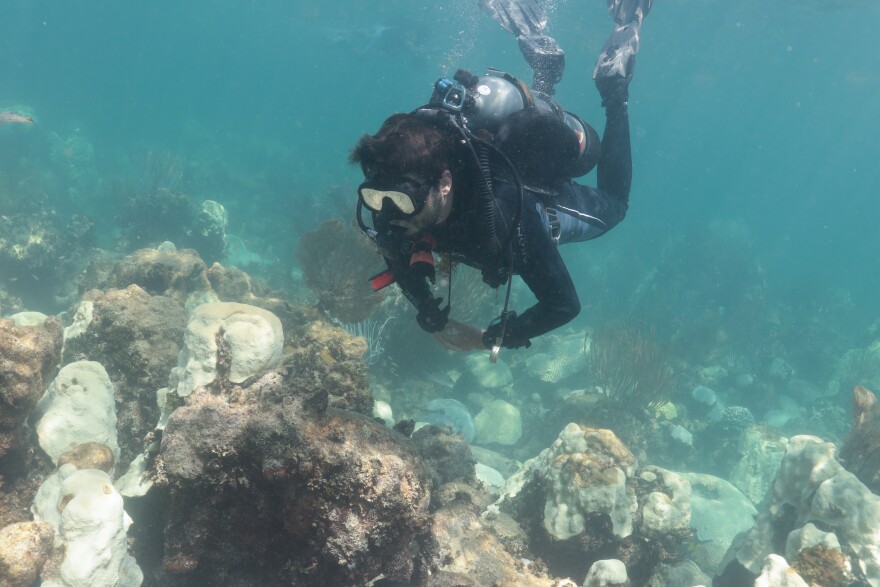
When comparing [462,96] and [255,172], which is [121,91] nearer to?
[255,172]

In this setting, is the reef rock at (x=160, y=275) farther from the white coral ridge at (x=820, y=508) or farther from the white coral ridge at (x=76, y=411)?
the white coral ridge at (x=820, y=508)

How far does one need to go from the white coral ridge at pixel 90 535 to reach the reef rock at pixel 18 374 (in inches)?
21.9

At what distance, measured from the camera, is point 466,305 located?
9453 mm

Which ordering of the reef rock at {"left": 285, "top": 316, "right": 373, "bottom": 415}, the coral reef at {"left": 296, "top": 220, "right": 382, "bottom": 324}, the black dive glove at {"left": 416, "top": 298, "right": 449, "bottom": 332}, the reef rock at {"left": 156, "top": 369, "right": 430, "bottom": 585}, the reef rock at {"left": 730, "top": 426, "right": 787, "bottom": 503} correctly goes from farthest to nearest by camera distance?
1. the reef rock at {"left": 730, "top": 426, "right": 787, "bottom": 503}
2. the coral reef at {"left": 296, "top": 220, "right": 382, "bottom": 324}
3. the reef rock at {"left": 285, "top": 316, "right": 373, "bottom": 415}
4. the black dive glove at {"left": 416, "top": 298, "right": 449, "bottom": 332}
5. the reef rock at {"left": 156, "top": 369, "right": 430, "bottom": 585}

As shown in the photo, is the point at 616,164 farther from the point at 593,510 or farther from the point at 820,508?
the point at 820,508

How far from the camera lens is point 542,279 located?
2.96 metres

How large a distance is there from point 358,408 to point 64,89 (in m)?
73.8

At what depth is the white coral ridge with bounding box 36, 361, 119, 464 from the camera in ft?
10.5

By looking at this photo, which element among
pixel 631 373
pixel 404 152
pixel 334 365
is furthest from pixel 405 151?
pixel 631 373

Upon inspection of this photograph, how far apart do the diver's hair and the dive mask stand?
0.15 feet

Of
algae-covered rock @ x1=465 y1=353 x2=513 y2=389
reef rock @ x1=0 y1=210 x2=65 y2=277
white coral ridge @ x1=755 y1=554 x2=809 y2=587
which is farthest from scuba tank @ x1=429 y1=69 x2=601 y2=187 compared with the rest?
reef rock @ x1=0 y1=210 x2=65 y2=277

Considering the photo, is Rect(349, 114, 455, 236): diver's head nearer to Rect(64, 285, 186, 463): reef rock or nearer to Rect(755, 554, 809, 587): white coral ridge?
Rect(64, 285, 186, 463): reef rock

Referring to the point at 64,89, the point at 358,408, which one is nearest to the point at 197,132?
the point at 64,89

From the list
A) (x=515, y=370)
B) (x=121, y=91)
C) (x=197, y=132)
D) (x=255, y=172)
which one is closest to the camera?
(x=515, y=370)
